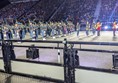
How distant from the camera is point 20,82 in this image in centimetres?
520

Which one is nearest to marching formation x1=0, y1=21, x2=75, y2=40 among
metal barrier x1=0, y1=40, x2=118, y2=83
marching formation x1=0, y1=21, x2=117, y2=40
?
marching formation x1=0, y1=21, x2=117, y2=40

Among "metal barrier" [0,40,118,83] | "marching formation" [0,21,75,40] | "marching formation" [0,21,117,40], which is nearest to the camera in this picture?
"metal barrier" [0,40,118,83]

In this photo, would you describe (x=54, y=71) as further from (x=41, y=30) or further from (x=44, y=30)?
(x=44, y=30)

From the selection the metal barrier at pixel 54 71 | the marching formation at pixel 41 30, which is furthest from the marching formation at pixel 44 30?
the metal barrier at pixel 54 71

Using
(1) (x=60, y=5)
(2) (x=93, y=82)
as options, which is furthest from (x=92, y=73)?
(1) (x=60, y=5)

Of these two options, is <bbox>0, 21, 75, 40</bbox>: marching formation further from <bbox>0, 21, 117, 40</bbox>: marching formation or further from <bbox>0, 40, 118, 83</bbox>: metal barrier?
<bbox>0, 40, 118, 83</bbox>: metal barrier

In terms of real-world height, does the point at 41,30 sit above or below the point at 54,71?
above

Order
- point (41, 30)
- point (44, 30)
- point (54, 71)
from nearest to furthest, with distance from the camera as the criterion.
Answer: point (54, 71) < point (41, 30) < point (44, 30)

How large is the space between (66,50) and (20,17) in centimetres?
3363

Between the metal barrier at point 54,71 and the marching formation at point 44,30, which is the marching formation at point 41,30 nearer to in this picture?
the marching formation at point 44,30

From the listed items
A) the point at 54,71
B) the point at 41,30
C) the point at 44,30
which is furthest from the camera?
the point at 44,30

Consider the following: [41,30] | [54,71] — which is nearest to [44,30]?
[41,30]

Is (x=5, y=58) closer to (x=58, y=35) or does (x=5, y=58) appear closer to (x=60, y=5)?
(x=58, y=35)

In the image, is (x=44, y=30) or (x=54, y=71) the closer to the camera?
(x=54, y=71)
